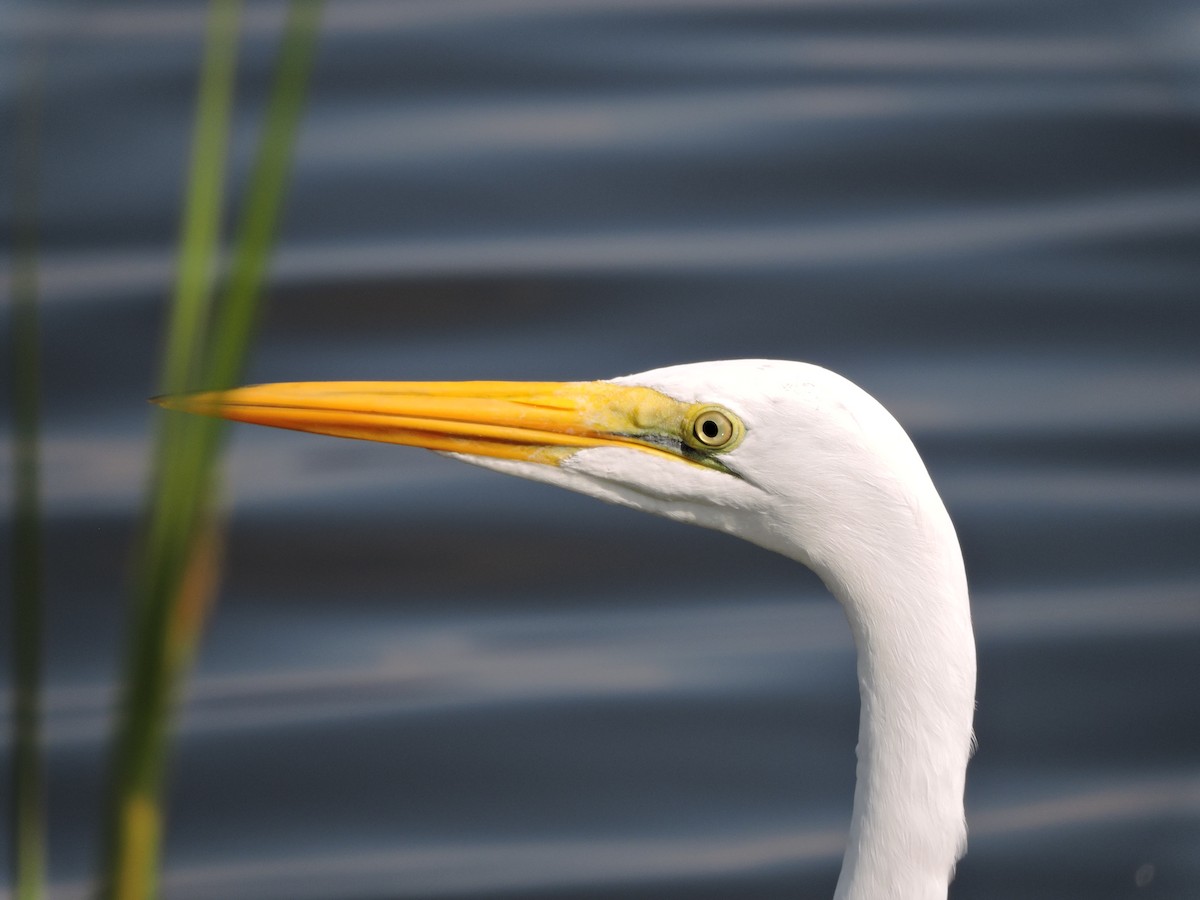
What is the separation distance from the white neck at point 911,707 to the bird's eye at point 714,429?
0.22 meters

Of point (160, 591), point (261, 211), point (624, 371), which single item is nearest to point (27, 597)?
point (160, 591)

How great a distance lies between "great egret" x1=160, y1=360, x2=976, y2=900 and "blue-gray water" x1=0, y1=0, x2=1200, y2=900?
1.62m

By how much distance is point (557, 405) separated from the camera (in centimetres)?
212

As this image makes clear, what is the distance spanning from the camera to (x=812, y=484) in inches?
73.4

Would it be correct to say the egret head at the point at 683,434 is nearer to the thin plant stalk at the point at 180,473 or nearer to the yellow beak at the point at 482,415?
the yellow beak at the point at 482,415

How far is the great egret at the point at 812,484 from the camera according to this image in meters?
1.83

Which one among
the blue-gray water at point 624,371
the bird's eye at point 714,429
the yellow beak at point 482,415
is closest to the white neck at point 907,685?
the bird's eye at point 714,429

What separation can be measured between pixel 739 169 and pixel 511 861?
3.13 metres

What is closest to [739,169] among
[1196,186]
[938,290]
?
[938,290]

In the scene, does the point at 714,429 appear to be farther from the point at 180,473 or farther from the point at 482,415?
the point at 180,473

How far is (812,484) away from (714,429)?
0.17 metres

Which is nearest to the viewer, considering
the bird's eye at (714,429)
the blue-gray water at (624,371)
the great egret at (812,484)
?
the great egret at (812,484)

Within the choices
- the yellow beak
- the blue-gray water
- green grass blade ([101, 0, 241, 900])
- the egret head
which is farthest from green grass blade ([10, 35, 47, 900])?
the blue-gray water

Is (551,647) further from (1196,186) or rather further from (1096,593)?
(1196,186)
